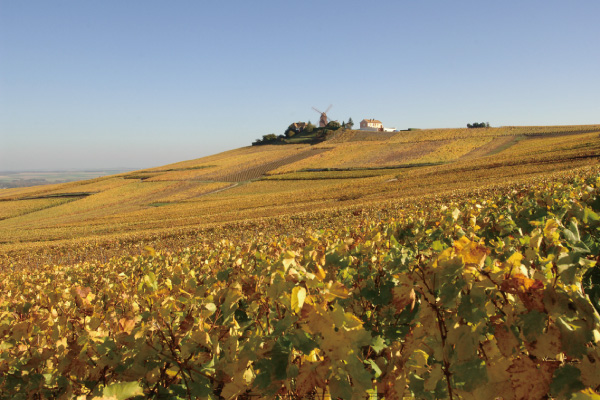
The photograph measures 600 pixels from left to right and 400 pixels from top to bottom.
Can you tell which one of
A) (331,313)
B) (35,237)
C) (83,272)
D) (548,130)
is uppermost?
(548,130)

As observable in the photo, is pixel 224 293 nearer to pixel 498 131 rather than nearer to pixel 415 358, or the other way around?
pixel 415 358

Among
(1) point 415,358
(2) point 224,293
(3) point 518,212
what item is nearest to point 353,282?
(2) point 224,293

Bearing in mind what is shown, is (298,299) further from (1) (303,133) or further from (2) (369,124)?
(2) (369,124)

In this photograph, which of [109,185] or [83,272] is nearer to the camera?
[83,272]

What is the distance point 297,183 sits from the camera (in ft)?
205

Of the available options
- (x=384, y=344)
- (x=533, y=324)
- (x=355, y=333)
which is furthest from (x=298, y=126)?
(x=533, y=324)

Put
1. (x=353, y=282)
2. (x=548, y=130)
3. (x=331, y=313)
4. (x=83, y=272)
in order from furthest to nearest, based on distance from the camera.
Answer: (x=548, y=130)
(x=83, y=272)
(x=353, y=282)
(x=331, y=313)

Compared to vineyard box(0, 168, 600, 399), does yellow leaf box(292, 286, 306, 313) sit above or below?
above

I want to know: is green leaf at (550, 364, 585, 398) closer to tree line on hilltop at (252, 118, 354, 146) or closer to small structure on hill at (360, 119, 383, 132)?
tree line on hilltop at (252, 118, 354, 146)

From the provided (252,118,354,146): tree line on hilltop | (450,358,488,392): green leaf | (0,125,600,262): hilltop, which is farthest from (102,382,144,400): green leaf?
(252,118,354,146): tree line on hilltop

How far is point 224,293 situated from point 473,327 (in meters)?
1.53

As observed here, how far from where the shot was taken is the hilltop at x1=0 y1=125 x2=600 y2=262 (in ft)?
118

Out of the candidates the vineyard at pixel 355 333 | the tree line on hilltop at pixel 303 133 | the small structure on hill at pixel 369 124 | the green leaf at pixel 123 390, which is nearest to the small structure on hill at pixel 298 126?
the tree line on hilltop at pixel 303 133

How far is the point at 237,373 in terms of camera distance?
5.39 ft
